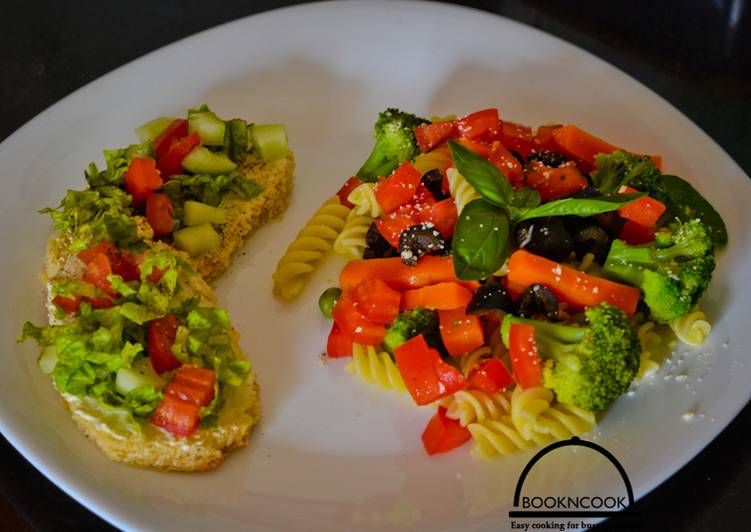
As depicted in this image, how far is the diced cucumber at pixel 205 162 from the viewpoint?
4.66 meters

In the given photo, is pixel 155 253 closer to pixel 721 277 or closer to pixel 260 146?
pixel 260 146

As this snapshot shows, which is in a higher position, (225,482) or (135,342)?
(135,342)

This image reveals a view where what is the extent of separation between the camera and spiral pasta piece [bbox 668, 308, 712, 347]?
397cm

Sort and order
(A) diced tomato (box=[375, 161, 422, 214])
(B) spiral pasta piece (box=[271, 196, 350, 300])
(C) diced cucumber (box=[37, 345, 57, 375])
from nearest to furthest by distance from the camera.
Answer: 1. (C) diced cucumber (box=[37, 345, 57, 375])
2. (A) diced tomato (box=[375, 161, 422, 214])
3. (B) spiral pasta piece (box=[271, 196, 350, 300])

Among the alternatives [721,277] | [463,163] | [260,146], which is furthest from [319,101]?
[721,277]

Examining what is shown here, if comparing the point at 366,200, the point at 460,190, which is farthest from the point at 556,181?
the point at 366,200

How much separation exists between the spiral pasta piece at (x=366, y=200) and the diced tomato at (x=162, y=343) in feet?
4.22

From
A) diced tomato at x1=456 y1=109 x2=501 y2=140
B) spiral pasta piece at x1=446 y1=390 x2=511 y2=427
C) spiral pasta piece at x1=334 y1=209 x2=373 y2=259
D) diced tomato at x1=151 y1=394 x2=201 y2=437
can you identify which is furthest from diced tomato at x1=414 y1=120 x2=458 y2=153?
diced tomato at x1=151 y1=394 x2=201 y2=437

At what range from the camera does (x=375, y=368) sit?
13.4 feet

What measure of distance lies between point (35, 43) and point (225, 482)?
13.1 feet

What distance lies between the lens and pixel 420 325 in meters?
4.08

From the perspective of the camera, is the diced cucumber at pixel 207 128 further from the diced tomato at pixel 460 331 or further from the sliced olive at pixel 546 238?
the sliced olive at pixel 546 238

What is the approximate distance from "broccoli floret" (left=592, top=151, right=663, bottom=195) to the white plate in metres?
0.46

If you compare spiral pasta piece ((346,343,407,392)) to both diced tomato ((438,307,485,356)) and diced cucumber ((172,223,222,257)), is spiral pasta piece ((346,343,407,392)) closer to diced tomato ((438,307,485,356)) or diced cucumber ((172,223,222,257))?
diced tomato ((438,307,485,356))
